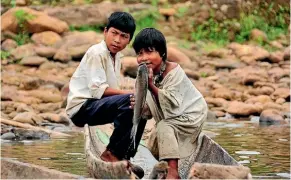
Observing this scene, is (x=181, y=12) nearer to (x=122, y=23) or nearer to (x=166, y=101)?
(x=122, y=23)

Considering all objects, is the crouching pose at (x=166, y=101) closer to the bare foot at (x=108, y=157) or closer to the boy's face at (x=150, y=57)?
the boy's face at (x=150, y=57)

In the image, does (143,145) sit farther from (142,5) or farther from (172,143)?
(142,5)

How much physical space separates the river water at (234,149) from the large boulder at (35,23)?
19.7ft

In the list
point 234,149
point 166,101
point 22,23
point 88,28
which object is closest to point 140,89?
point 166,101

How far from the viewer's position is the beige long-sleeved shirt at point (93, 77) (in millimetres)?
6234

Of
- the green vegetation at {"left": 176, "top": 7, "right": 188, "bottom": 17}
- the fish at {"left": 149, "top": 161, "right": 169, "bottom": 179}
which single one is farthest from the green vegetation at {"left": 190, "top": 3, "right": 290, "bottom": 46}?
the fish at {"left": 149, "top": 161, "right": 169, "bottom": 179}

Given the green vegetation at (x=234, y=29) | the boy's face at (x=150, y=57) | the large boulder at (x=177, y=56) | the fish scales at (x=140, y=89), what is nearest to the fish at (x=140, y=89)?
the fish scales at (x=140, y=89)

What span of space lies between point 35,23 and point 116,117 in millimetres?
10765

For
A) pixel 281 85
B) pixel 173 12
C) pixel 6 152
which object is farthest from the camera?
pixel 173 12

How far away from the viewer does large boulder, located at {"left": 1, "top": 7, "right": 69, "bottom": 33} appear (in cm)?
1658

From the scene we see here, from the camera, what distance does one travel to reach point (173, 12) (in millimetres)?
18109

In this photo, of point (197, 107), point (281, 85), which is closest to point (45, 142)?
point (197, 107)

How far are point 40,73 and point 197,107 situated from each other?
959cm

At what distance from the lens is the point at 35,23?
1655cm
